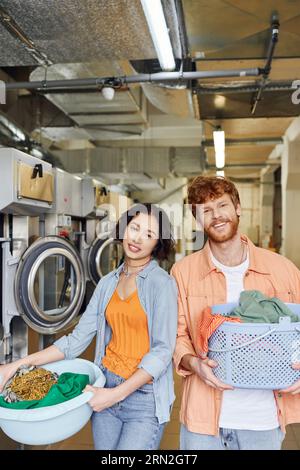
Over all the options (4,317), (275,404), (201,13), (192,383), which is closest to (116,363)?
(192,383)

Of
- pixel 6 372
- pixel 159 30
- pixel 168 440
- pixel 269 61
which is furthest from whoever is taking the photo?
pixel 269 61

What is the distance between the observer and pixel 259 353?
150 centimetres

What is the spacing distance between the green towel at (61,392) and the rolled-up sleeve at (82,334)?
133 millimetres

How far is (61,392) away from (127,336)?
1.11ft

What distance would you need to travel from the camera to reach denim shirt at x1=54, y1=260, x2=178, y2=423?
67.6 inches

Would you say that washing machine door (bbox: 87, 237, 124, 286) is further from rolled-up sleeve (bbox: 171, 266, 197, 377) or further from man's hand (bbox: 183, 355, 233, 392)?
man's hand (bbox: 183, 355, 233, 392)

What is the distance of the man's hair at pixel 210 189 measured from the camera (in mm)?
1791

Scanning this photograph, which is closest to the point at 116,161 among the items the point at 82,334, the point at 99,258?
the point at 99,258

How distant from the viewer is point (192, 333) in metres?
1.87

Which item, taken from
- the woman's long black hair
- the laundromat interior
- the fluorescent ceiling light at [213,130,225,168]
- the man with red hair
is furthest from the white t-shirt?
the fluorescent ceiling light at [213,130,225,168]

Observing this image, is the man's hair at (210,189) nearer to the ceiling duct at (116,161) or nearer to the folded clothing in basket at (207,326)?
the folded clothing in basket at (207,326)

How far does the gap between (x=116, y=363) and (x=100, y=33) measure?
2124 mm

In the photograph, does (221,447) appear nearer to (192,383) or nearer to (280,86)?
(192,383)

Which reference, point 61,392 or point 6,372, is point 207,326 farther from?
point 6,372
